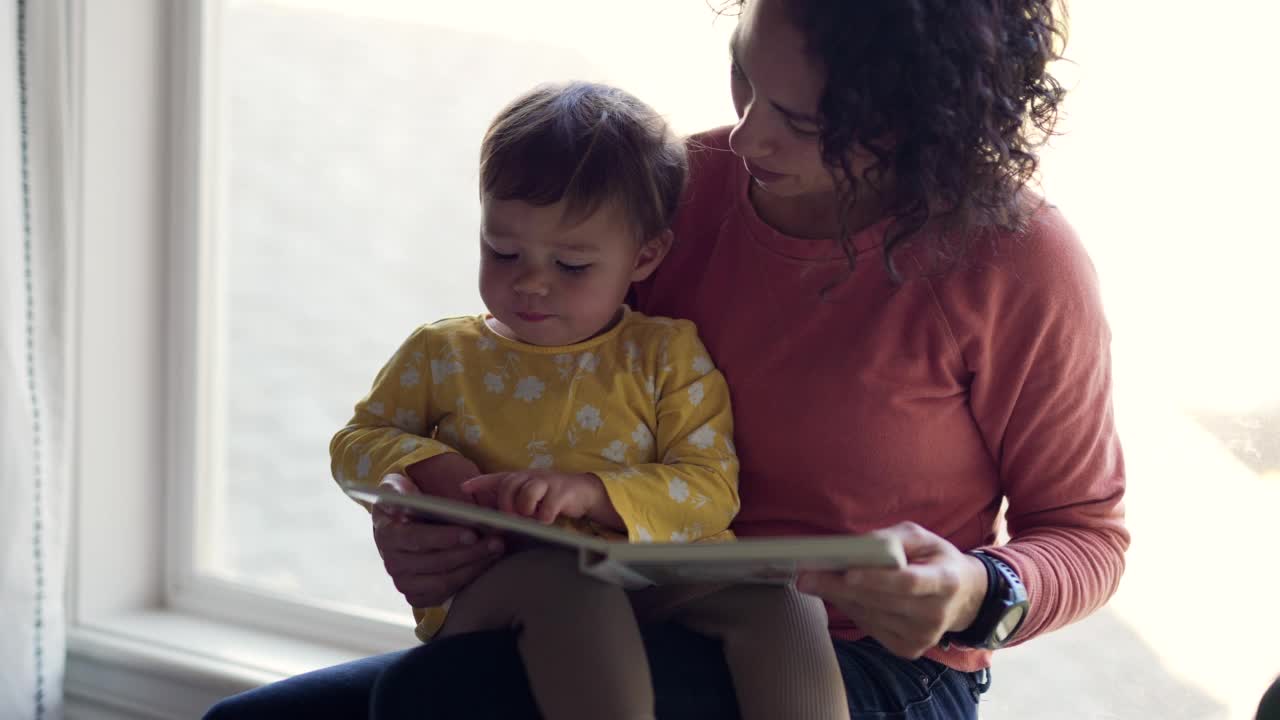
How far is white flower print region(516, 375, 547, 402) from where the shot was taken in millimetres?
1245

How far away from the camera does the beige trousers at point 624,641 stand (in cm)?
104

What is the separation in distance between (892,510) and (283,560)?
145 cm

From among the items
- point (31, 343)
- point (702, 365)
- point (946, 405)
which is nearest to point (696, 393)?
point (702, 365)

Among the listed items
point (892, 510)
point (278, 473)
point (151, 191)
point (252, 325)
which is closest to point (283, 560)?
point (278, 473)

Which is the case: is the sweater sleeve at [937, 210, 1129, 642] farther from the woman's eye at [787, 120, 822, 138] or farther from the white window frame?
the white window frame

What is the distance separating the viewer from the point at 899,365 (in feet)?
3.94

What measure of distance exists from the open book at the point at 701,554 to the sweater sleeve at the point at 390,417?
0.18 meters

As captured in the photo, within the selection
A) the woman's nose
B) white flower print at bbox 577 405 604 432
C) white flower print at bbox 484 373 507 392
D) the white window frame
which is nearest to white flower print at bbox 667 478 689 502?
white flower print at bbox 577 405 604 432

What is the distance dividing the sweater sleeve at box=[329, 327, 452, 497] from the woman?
0.19 feet

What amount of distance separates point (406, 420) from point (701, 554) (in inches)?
21.8

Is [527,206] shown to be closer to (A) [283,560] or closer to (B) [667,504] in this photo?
→ (B) [667,504]

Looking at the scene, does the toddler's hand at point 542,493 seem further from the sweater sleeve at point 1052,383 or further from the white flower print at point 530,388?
the sweater sleeve at point 1052,383

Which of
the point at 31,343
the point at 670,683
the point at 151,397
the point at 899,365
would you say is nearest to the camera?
the point at 670,683

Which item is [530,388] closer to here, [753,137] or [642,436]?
[642,436]
